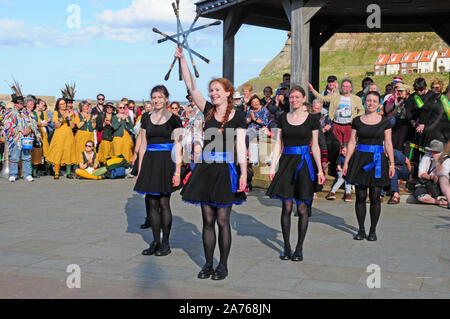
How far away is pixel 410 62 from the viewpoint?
106m

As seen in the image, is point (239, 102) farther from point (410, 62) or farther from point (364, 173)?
point (410, 62)

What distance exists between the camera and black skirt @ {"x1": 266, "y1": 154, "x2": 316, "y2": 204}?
19.6 feet

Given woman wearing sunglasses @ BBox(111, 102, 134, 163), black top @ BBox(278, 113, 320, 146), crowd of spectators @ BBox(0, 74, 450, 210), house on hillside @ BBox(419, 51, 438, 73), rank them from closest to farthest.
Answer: black top @ BBox(278, 113, 320, 146), crowd of spectators @ BBox(0, 74, 450, 210), woman wearing sunglasses @ BBox(111, 102, 134, 163), house on hillside @ BBox(419, 51, 438, 73)

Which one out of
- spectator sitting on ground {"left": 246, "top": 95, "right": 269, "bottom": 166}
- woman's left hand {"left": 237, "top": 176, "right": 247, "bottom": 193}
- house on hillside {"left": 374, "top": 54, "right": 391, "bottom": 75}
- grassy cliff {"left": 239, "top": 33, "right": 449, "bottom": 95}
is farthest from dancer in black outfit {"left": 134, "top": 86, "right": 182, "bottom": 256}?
house on hillside {"left": 374, "top": 54, "right": 391, "bottom": 75}

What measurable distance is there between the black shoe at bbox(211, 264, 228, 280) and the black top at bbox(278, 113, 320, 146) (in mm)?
1797

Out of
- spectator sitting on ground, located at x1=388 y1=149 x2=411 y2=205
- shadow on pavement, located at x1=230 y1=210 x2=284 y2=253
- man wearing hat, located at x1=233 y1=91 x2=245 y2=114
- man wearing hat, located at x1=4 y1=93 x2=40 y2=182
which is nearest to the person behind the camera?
shadow on pavement, located at x1=230 y1=210 x2=284 y2=253

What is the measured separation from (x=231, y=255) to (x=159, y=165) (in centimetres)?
128

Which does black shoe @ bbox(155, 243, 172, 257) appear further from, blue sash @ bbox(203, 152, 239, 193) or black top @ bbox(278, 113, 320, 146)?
black top @ bbox(278, 113, 320, 146)

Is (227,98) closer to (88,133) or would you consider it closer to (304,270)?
(304,270)

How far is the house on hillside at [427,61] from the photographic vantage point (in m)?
101

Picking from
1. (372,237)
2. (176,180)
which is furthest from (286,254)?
(372,237)
